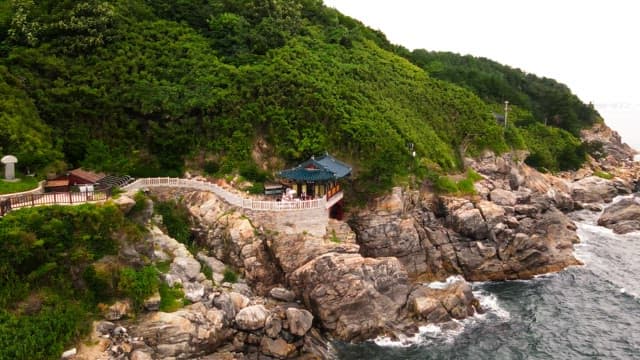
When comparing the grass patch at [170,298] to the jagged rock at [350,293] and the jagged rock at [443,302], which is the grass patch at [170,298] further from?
the jagged rock at [443,302]

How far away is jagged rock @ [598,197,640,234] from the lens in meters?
64.2

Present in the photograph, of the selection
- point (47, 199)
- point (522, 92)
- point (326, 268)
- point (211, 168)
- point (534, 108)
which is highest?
point (522, 92)

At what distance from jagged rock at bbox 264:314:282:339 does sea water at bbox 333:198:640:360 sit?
405 cm

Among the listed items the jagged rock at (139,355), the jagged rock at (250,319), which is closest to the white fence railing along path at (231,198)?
the jagged rock at (250,319)

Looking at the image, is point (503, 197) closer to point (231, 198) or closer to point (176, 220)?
point (231, 198)

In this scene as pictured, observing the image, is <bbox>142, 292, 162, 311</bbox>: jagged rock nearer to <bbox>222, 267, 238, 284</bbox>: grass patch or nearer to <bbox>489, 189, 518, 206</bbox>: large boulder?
<bbox>222, 267, 238, 284</bbox>: grass patch

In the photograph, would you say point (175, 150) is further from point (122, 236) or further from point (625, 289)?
point (625, 289)

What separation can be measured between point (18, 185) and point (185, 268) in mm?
12275

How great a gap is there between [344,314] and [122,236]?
15.4 metres

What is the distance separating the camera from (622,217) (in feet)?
216

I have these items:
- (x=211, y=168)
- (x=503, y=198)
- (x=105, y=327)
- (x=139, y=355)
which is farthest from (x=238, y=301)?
(x=503, y=198)

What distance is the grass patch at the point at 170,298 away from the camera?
112ft

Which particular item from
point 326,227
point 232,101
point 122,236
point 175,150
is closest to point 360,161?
point 326,227

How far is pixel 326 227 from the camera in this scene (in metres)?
43.3
